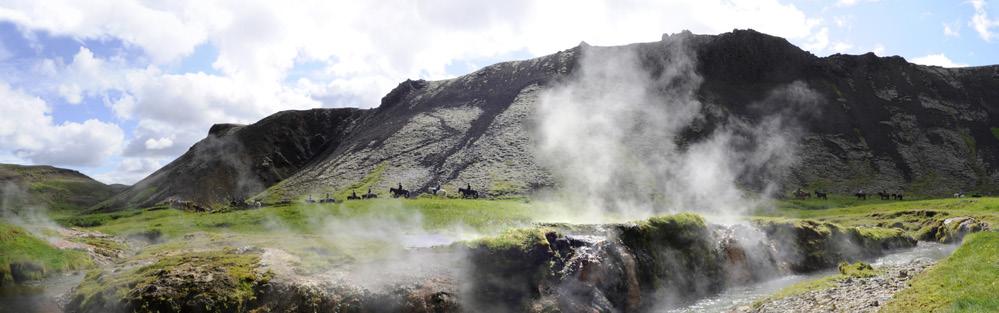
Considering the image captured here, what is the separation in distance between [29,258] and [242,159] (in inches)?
4872

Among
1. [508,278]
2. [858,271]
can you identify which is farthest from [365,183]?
[858,271]

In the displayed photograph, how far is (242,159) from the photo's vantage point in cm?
15712

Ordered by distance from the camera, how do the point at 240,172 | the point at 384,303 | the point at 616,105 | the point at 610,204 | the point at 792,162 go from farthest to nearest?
1. the point at 240,172
2. the point at 616,105
3. the point at 792,162
4. the point at 610,204
5. the point at 384,303

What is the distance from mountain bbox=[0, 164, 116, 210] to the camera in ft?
500

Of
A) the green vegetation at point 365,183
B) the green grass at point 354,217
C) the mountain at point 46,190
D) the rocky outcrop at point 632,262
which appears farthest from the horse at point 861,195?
the mountain at point 46,190

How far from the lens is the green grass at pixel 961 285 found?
17578 mm

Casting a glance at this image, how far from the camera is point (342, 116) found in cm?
19375

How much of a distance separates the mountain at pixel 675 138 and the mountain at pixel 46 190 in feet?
70.5

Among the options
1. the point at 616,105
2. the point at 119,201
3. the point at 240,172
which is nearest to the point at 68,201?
the point at 119,201

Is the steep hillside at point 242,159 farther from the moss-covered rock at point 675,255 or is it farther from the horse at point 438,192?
the moss-covered rock at point 675,255

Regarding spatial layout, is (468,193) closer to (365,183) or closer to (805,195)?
(365,183)

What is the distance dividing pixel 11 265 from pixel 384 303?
94.5ft

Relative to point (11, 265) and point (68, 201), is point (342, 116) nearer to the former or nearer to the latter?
point (68, 201)

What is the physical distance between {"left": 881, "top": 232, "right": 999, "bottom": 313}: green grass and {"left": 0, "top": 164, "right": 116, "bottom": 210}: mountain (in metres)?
169
